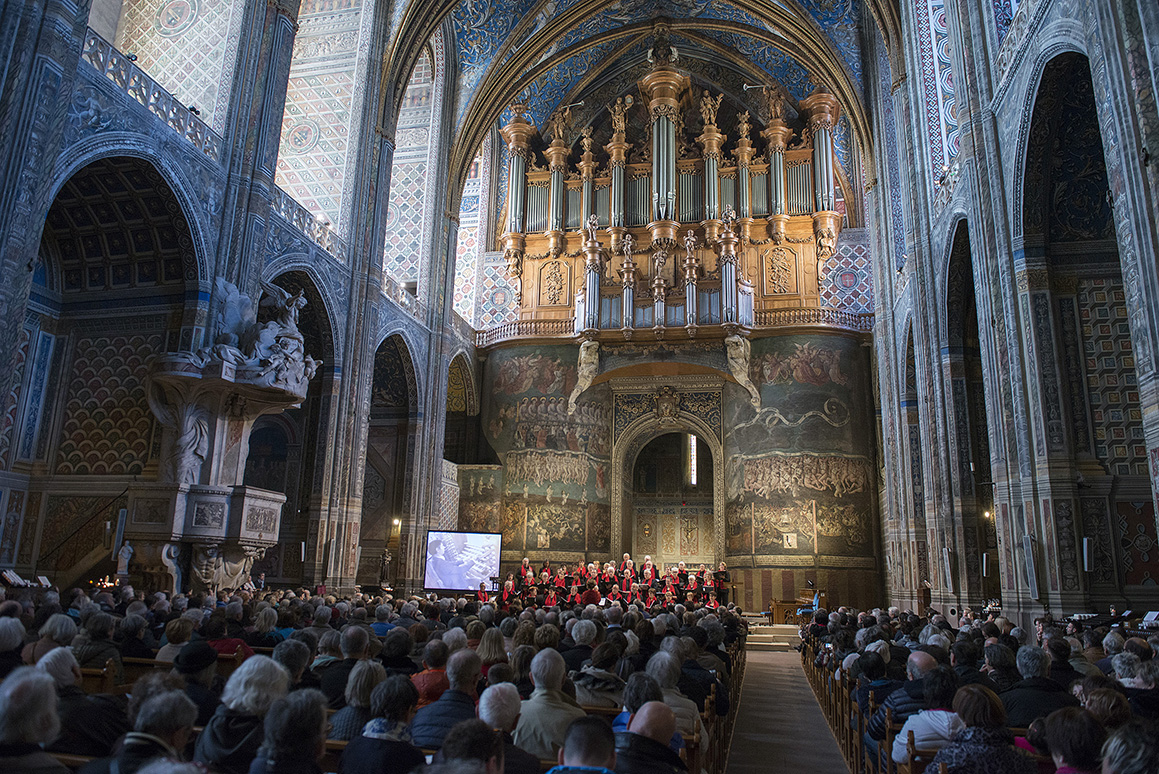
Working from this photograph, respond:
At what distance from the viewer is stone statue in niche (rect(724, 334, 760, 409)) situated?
22734mm

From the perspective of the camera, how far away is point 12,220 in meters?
8.68

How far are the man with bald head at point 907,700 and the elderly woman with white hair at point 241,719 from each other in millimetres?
3597

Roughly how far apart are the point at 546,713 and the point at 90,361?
12.1 meters

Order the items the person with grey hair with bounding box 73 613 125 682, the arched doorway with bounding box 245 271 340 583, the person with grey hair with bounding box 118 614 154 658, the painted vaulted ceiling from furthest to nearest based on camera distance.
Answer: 1. the painted vaulted ceiling
2. the arched doorway with bounding box 245 271 340 583
3. the person with grey hair with bounding box 118 614 154 658
4. the person with grey hair with bounding box 73 613 125 682

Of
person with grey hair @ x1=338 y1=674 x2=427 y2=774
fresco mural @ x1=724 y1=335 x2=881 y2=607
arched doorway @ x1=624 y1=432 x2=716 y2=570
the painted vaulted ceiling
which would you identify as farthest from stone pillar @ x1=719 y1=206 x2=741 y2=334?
person with grey hair @ x1=338 y1=674 x2=427 y2=774

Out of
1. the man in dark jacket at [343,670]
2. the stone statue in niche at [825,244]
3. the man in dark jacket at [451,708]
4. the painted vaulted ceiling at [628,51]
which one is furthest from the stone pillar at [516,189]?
the man in dark jacket at [451,708]

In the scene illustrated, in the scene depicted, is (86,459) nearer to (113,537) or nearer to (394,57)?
(113,537)

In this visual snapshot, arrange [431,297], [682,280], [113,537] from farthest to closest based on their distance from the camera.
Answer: [682,280]
[431,297]
[113,537]

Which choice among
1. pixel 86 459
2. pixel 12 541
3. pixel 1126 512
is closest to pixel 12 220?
pixel 86 459

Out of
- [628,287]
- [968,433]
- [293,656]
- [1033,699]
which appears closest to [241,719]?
[293,656]

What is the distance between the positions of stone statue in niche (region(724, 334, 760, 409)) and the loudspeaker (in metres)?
13.3

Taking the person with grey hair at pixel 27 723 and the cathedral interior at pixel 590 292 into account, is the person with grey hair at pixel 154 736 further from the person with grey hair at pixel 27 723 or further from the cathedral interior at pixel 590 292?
the cathedral interior at pixel 590 292

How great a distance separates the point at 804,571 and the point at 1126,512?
1276 centimetres

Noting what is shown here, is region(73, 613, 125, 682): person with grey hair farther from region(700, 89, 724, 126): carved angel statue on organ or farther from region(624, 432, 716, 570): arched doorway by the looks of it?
region(624, 432, 716, 570): arched doorway
